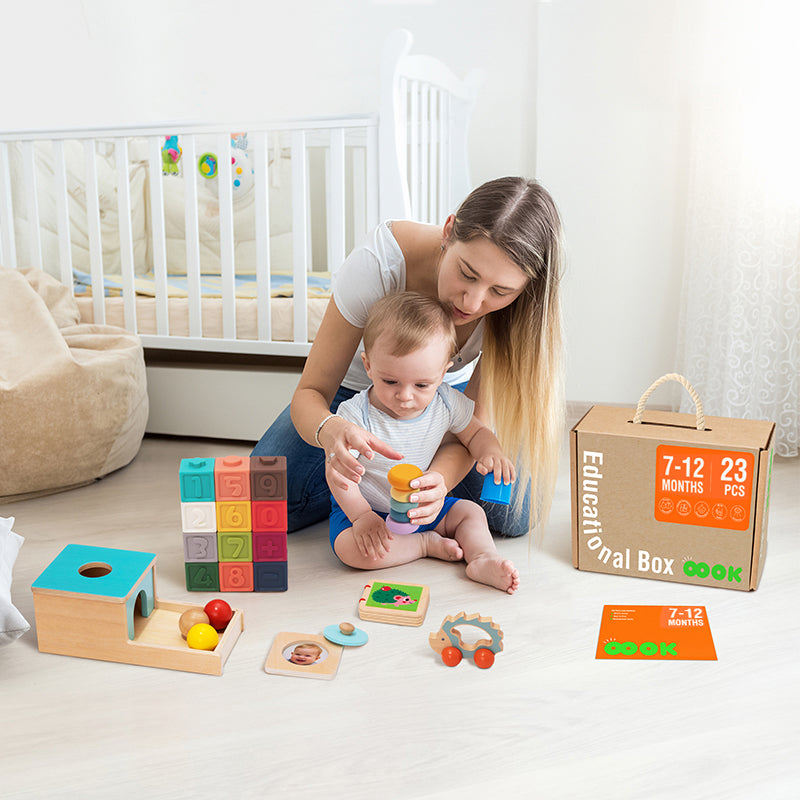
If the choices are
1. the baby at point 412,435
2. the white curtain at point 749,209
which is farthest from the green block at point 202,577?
the white curtain at point 749,209

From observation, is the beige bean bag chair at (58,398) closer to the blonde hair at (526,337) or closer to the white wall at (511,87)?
the blonde hair at (526,337)

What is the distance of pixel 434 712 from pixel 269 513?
16.6 inches

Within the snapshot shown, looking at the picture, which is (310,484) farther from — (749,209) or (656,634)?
(749,209)

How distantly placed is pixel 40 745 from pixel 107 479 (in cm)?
A: 99

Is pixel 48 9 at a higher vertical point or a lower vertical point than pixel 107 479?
higher

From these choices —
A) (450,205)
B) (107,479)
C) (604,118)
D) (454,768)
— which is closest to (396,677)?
(454,768)

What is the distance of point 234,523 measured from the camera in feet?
4.17

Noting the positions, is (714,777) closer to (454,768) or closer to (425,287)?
(454,768)

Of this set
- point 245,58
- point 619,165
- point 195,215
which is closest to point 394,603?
point 195,215

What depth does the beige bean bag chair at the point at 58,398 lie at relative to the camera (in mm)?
1678

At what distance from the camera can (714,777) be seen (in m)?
0.89

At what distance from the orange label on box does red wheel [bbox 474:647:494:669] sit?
41 cm

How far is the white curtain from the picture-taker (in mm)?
1961

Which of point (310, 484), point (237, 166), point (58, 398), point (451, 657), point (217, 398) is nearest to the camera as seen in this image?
point (451, 657)
